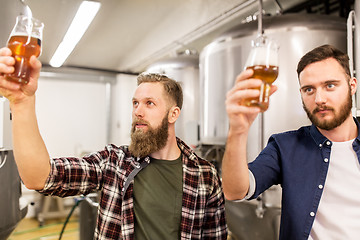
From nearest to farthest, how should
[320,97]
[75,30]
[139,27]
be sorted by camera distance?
[320,97] → [75,30] → [139,27]

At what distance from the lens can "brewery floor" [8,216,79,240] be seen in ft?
12.3

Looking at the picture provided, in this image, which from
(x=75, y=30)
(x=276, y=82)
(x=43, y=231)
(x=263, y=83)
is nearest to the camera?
(x=263, y=83)

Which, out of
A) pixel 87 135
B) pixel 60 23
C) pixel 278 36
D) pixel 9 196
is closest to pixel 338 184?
pixel 278 36

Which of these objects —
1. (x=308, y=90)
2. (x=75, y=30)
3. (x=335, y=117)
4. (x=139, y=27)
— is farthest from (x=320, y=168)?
(x=139, y=27)

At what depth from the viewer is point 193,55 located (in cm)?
370

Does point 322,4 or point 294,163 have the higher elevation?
point 322,4

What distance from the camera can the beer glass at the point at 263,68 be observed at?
0.73 metres

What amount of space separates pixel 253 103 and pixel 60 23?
312 cm

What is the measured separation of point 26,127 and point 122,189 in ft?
1.76

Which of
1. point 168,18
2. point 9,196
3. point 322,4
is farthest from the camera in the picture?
point 168,18

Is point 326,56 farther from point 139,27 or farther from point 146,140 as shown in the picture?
point 139,27

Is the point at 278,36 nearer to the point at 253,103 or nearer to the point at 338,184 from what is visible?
the point at 338,184

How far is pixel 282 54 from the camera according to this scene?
204 centimetres

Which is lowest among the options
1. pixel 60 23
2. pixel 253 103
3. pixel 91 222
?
pixel 91 222
